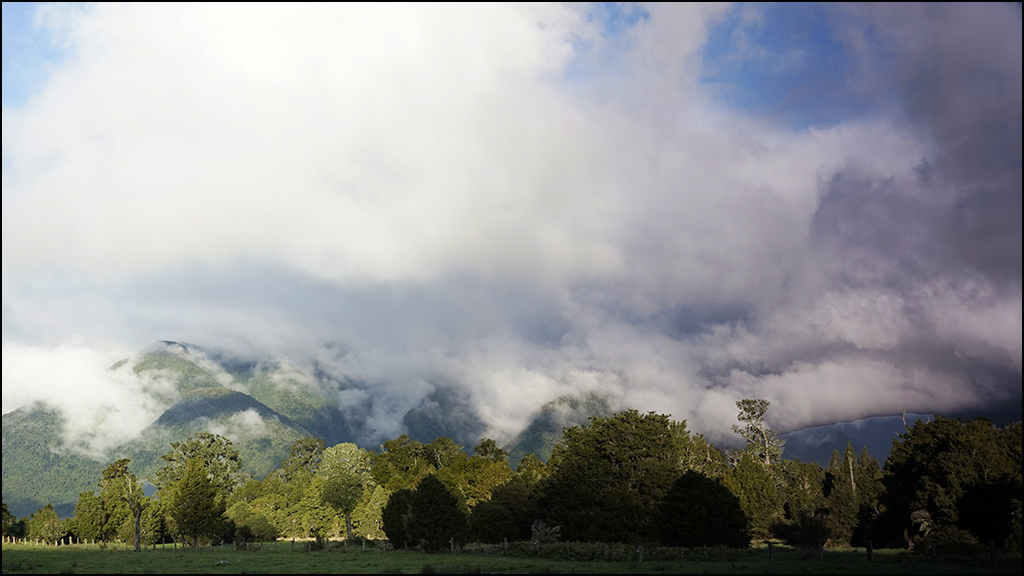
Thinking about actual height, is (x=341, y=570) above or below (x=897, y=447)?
below

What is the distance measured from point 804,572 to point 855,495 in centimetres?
7575

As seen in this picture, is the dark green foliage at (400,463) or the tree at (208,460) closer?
the dark green foliage at (400,463)

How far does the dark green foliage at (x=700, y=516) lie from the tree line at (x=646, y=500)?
147 millimetres

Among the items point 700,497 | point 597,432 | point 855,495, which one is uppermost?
point 597,432

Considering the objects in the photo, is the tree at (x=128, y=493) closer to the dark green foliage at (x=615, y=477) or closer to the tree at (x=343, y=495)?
the tree at (x=343, y=495)

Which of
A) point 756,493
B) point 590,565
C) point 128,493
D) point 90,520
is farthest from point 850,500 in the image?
point 90,520

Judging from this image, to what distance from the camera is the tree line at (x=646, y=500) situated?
2520 inches

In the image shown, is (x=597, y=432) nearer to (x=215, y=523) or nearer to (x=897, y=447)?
(x=897, y=447)

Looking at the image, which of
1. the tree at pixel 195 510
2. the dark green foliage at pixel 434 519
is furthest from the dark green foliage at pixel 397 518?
the tree at pixel 195 510

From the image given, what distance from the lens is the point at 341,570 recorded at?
5100 cm

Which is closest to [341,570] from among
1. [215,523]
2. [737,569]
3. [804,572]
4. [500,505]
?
[737,569]

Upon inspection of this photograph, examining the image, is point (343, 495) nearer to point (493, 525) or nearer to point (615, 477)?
point (493, 525)

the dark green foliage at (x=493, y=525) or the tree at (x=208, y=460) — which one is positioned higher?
the tree at (x=208, y=460)

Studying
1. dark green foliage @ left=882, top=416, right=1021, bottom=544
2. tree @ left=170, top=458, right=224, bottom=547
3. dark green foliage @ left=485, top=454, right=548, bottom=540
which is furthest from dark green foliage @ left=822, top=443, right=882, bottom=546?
tree @ left=170, top=458, right=224, bottom=547
